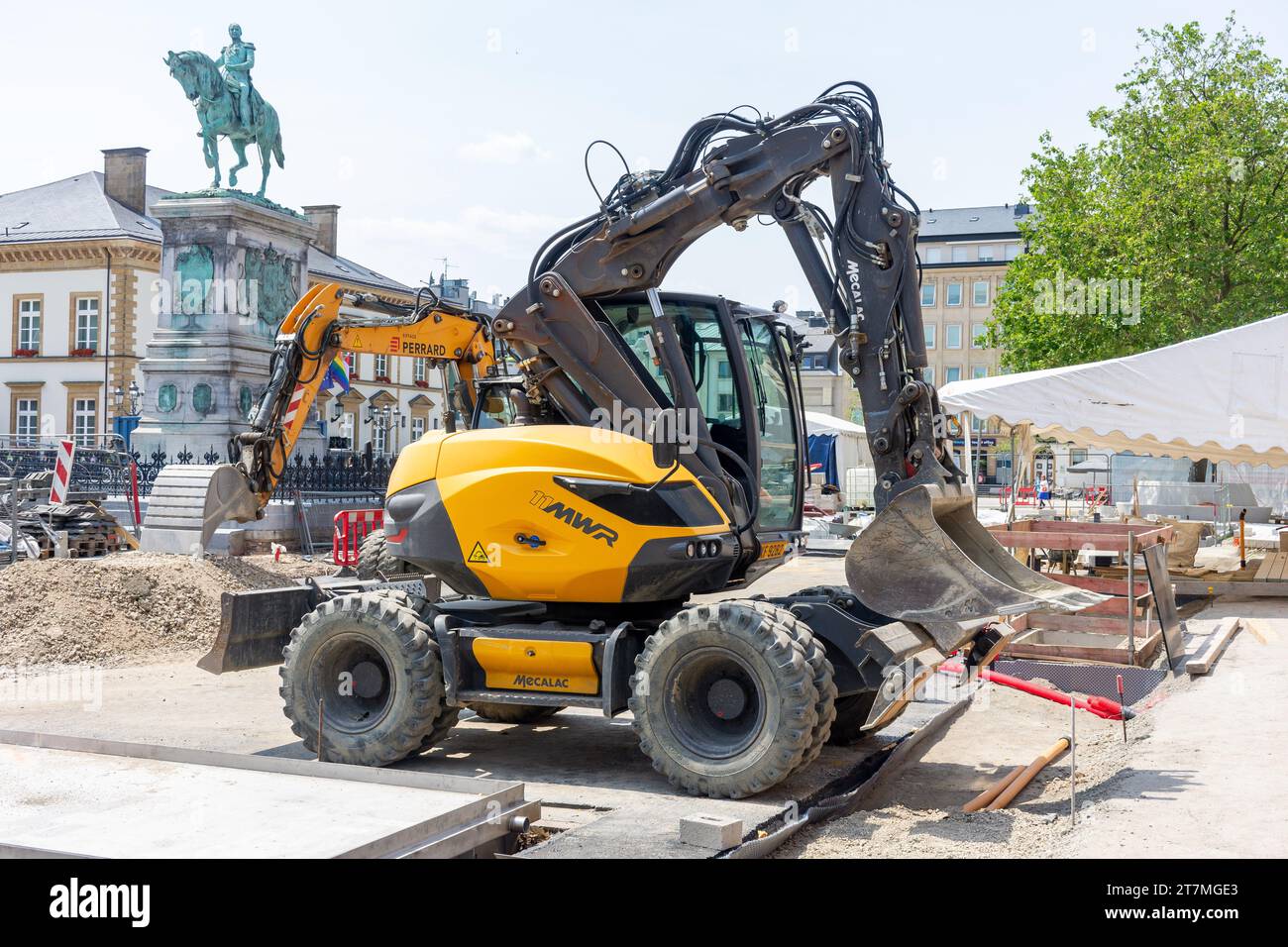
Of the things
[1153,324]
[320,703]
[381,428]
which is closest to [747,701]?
[320,703]

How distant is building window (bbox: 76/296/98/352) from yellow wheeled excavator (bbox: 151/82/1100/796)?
149ft

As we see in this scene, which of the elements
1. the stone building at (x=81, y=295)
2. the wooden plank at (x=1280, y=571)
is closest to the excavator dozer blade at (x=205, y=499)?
the wooden plank at (x=1280, y=571)

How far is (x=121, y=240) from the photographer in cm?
4800

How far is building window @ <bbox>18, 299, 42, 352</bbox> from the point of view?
165 feet

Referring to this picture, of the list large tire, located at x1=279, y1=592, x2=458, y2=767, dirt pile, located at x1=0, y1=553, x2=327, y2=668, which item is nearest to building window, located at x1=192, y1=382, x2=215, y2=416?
dirt pile, located at x1=0, y1=553, x2=327, y2=668

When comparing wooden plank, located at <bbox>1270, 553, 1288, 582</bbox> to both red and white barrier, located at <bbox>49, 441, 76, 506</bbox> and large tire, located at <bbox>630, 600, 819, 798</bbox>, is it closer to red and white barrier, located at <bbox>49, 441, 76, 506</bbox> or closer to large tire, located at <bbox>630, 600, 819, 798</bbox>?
large tire, located at <bbox>630, 600, 819, 798</bbox>

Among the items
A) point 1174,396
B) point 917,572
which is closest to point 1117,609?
point 1174,396

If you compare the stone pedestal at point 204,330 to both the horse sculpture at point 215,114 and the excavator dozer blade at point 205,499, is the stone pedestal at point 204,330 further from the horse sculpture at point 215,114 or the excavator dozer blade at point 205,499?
the excavator dozer blade at point 205,499

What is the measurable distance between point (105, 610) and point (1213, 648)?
412 inches

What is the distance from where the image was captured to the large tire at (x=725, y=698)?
646cm

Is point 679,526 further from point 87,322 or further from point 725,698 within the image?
point 87,322

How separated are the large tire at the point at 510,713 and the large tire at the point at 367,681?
3.33 ft
